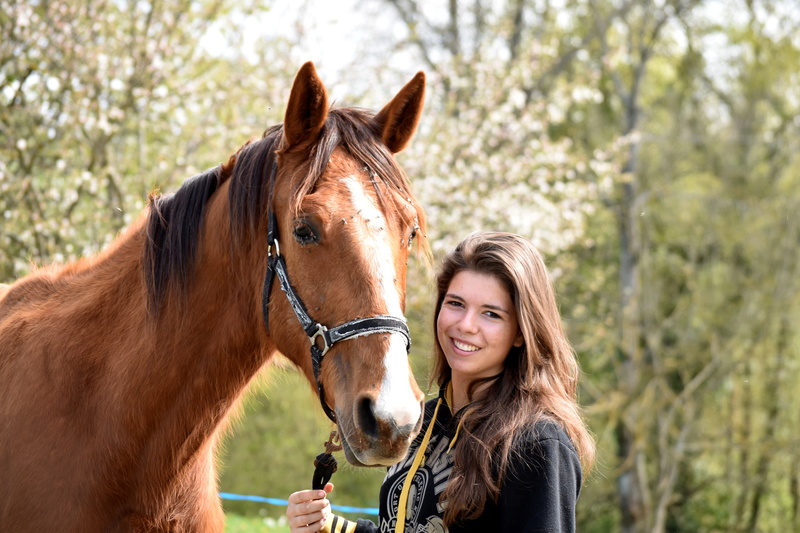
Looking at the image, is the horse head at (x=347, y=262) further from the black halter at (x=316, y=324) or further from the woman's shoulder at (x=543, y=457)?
the woman's shoulder at (x=543, y=457)

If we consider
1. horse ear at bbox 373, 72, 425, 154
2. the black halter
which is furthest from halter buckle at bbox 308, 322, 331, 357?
horse ear at bbox 373, 72, 425, 154

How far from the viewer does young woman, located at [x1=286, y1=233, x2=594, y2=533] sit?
2047 mm

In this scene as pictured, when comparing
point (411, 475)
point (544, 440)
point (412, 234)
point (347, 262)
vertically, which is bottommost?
point (411, 475)

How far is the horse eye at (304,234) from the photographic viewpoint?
2242mm

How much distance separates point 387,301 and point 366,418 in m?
0.33

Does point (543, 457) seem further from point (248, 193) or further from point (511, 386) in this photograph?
point (248, 193)

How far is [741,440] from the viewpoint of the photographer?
12.6 metres

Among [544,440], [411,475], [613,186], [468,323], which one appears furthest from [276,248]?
[613,186]

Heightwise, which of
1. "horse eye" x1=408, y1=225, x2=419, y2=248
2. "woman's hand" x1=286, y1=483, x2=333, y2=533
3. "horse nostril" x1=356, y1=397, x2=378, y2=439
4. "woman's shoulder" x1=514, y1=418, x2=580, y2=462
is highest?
"horse eye" x1=408, y1=225, x2=419, y2=248

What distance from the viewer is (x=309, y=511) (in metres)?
2.28

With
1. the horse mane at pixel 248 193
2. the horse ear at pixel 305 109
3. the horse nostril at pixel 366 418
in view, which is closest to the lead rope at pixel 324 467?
the horse nostril at pixel 366 418

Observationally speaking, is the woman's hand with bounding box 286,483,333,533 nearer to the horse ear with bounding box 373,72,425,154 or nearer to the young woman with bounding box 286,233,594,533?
the young woman with bounding box 286,233,594,533

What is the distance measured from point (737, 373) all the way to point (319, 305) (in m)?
12.3

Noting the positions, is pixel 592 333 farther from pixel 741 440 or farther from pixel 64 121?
pixel 64 121
